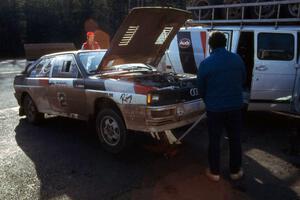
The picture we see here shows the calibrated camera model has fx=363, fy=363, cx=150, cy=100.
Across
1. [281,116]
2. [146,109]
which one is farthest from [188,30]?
[146,109]

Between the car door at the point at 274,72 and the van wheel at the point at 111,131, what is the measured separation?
2833 mm

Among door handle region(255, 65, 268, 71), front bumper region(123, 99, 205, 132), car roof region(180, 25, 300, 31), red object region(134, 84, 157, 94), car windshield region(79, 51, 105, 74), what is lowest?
front bumper region(123, 99, 205, 132)

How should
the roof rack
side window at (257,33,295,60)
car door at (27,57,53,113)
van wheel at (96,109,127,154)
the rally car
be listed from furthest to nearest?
the roof rack → side window at (257,33,295,60) → car door at (27,57,53,113) → van wheel at (96,109,127,154) → the rally car

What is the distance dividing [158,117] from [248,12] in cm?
427

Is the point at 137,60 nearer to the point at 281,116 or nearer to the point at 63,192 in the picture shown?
the point at 63,192

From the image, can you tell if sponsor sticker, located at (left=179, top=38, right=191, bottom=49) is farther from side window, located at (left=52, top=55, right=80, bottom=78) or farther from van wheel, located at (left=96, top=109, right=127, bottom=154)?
van wheel, located at (left=96, top=109, right=127, bottom=154)

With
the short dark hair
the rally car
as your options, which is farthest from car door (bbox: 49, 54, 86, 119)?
the short dark hair

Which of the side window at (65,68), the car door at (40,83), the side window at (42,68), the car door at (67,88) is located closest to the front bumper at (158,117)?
the car door at (67,88)

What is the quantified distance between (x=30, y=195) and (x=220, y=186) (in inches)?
88.5

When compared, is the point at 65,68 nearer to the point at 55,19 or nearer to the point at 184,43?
the point at 184,43

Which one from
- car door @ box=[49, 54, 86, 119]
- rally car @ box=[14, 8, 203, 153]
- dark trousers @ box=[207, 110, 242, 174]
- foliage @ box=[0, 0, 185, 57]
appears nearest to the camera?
dark trousers @ box=[207, 110, 242, 174]

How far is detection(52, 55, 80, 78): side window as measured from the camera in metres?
6.05

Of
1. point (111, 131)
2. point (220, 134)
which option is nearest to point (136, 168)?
point (111, 131)

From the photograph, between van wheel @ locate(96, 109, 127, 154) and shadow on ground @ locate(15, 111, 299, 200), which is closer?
shadow on ground @ locate(15, 111, 299, 200)
